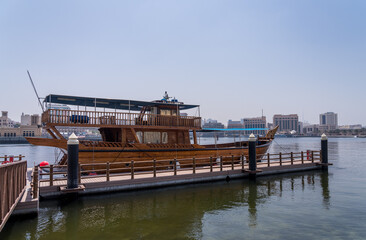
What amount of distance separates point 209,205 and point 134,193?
14.4 feet

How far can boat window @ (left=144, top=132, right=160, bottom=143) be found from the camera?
20062mm

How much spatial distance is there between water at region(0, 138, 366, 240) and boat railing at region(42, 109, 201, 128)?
5475 mm

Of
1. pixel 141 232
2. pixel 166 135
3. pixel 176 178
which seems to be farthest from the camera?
pixel 166 135

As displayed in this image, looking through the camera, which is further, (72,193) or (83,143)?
(83,143)

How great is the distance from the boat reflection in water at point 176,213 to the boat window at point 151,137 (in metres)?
5.30

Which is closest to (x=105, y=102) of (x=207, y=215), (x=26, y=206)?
(x=26, y=206)

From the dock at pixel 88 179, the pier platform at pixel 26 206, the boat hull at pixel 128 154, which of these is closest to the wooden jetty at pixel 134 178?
the dock at pixel 88 179

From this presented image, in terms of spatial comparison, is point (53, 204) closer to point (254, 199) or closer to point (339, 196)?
point (254, 199)

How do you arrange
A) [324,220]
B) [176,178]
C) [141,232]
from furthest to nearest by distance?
[176,178]
[324,220]
[141,232]

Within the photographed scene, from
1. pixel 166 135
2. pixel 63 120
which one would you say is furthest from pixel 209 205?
pixel 63 120

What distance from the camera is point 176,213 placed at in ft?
38.4

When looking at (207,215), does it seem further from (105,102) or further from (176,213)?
(105,102)

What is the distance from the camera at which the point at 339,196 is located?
14.8 meters

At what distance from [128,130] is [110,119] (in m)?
1.64
